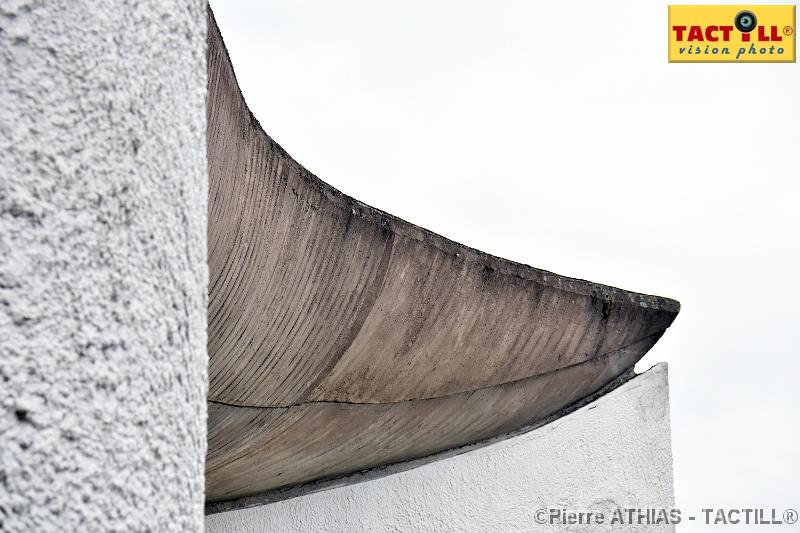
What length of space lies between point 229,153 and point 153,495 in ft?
3.70

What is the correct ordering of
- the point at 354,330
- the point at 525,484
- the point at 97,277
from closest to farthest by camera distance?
the point at 97,277
the point at 354,330
the point at 525,484

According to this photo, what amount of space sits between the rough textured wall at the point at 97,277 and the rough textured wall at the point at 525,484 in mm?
2075

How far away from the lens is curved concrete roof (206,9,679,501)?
1.68m

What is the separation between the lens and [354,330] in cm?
205

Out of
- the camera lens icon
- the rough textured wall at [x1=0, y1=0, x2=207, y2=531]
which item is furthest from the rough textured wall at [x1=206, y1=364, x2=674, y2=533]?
the camera lens icon

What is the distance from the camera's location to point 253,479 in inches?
91.2

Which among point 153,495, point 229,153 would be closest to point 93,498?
point 153,495

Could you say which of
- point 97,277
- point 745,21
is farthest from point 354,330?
point 745,21

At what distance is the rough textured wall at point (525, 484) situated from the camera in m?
2.46

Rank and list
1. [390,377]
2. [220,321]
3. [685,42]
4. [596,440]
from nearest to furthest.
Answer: [220,321]
[390,377]
[596,440]
[685,42]

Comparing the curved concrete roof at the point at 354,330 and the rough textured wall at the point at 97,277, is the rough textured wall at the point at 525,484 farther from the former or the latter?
the rough textured wall at the point at 97,277

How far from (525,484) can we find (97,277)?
2.37 m

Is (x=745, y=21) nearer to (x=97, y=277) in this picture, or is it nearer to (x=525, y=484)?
(x=525, y=484)

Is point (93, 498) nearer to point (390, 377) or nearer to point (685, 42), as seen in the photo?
point (390, 377)
